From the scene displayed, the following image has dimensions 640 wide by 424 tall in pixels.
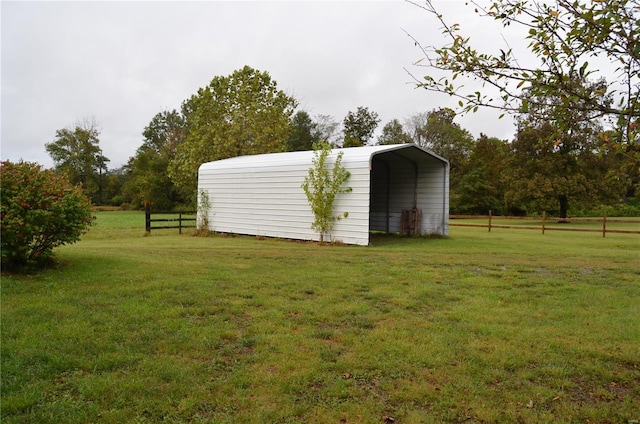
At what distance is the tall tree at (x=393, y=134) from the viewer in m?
40.7

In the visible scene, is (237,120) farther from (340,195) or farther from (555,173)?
(555,173)

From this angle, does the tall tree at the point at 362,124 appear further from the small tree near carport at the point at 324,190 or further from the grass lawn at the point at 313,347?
the grass lawn at the point at 313,347

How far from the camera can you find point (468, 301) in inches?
225

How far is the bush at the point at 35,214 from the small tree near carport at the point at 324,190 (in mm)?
6877

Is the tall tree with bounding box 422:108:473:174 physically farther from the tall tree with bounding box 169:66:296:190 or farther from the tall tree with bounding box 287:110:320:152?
the tall tree with bounding box 169:66:296:190

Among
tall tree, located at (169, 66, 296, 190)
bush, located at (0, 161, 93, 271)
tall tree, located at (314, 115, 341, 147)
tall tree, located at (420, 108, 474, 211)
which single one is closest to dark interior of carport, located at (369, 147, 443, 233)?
→ bush, located at (0, 161, 93, 271)

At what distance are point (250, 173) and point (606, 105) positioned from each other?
13559mm

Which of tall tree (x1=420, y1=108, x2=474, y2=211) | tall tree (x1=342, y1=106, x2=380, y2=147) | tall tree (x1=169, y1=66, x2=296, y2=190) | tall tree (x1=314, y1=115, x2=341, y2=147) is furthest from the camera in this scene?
tall tree (x1=314, y1=115, x2=341, y2=147)

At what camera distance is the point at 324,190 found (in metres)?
13.0

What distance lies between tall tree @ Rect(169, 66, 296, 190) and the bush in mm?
19654

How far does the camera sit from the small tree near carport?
12.8 m

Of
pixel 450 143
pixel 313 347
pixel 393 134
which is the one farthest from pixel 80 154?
pixel 313 347

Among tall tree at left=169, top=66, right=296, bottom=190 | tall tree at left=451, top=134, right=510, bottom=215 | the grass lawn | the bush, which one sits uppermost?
tall tree at left=169, top=66, right=296, bottom=190

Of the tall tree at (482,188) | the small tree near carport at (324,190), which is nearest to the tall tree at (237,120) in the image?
the small tree near carport at (324,190)
